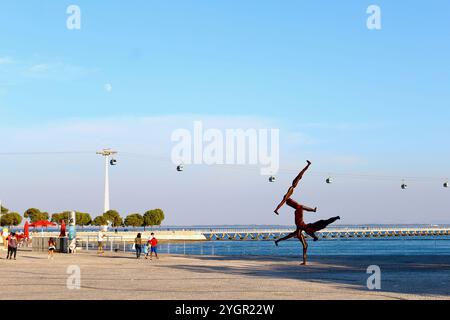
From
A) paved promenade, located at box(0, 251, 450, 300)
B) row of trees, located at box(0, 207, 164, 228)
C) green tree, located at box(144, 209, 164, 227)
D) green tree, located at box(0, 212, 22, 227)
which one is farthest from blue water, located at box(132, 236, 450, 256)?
green tree, located at box(144, 209, 164, 227)

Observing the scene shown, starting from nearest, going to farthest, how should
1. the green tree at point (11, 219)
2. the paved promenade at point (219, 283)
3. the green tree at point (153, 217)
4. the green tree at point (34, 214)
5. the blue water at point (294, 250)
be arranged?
the paved promenade at point (219, 283) < the blue water at point (294, 250) < the green tree at point (11, 219) < the green tree at point (34, 214) < the green tree at point (153, 217)

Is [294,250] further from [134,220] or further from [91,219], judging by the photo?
[134,220]

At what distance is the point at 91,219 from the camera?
476 feet

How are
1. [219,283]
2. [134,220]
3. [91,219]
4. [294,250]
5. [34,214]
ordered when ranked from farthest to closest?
[134,220] < [91,219] < [34,214] < [294,250] < [219,283]

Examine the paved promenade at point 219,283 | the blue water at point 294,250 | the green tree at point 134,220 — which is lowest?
the blue water at point 294,250

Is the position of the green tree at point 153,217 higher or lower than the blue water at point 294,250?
higher

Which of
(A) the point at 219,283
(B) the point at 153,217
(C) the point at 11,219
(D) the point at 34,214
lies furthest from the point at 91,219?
(A) the point at 219,283

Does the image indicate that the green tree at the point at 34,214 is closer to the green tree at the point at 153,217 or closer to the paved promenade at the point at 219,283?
the green tree at the point at 153,217

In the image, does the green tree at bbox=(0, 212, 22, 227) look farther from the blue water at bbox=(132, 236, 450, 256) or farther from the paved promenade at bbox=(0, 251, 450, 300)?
the paved promenade at bbox=(0, 251, 450, 300)

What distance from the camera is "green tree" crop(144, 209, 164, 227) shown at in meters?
180

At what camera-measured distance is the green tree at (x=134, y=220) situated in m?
172

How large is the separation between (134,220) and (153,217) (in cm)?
765

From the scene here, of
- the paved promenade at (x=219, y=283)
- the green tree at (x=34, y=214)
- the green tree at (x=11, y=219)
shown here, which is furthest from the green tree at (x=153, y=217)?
the paved promenade at (x=219, y=283)

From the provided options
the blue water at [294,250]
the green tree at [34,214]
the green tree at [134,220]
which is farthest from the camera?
the green tree at [134,220]
